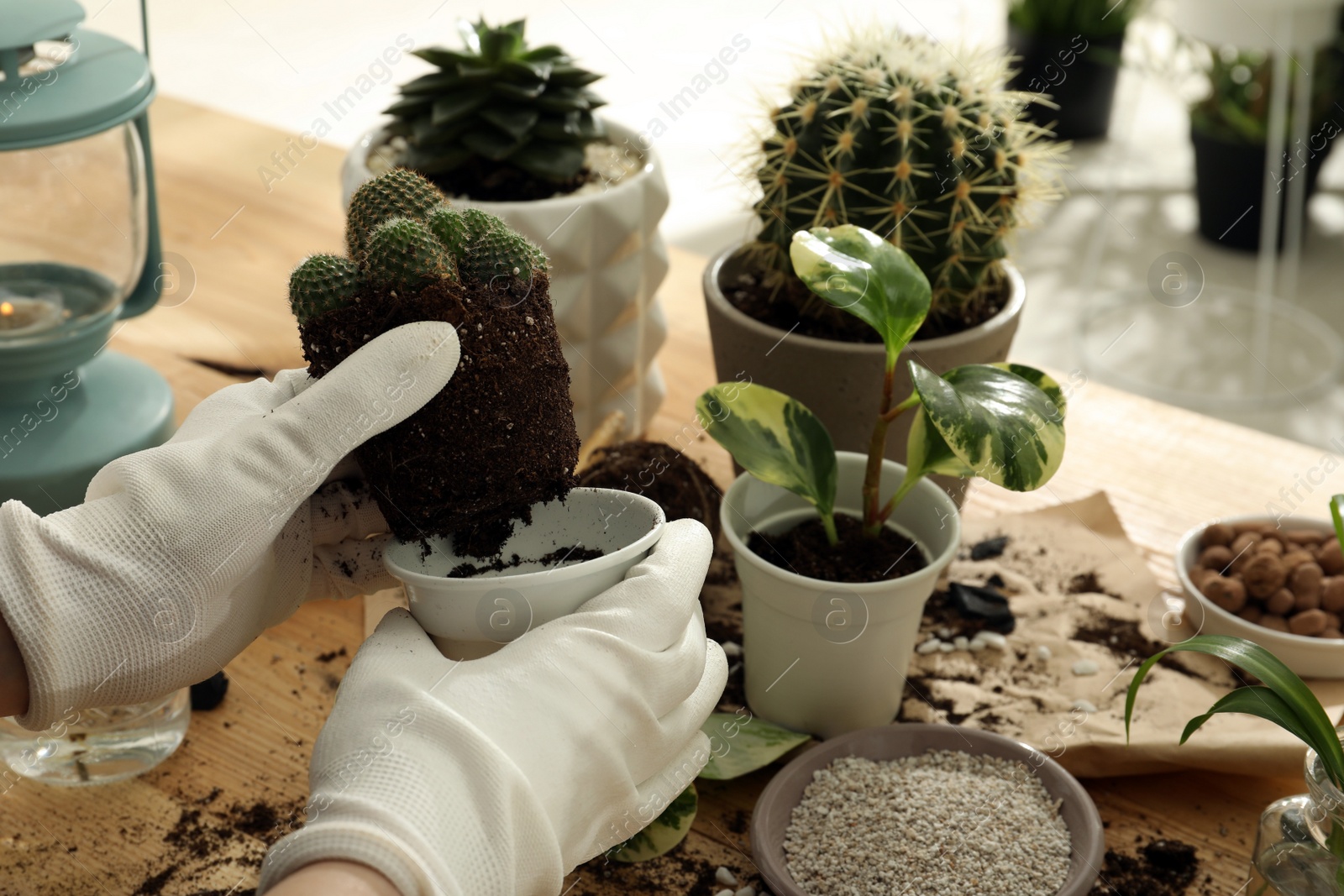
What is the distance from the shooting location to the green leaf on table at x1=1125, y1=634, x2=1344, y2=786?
0.62m

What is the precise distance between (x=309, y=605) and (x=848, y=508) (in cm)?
46

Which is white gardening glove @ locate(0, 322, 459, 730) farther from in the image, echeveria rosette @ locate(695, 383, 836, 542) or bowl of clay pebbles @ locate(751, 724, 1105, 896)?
bowl of clay pebbles @ locate(751, 724, 1105, 896)

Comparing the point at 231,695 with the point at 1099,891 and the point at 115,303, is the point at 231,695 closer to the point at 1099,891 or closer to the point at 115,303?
the point at 115,303

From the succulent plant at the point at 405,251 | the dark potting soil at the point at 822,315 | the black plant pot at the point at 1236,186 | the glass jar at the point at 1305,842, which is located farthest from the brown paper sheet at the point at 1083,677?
the black plant pot at the point at 1236,186

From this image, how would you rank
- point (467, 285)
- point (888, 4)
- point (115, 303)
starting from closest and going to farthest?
point (467, 285) < point (115, 303) < point (888, 4)

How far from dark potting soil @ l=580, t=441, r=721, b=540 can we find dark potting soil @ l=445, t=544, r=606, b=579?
21 centimetres

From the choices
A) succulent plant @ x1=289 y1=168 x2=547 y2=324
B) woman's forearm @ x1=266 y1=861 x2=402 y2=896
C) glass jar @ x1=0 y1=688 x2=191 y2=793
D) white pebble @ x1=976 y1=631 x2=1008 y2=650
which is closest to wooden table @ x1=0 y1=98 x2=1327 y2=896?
glass jar @ x1=0 y1=688 x2=191 y2=793

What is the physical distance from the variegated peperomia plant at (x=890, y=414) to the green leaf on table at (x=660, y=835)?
0.76ft

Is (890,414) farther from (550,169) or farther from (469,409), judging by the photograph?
(550,169)

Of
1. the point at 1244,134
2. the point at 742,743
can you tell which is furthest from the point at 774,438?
the point at 1244,134

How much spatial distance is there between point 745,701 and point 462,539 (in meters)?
0.31

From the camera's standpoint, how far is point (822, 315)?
953 mm

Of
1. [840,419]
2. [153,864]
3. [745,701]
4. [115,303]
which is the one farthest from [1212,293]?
[153,864]

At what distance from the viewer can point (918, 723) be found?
774 mm
